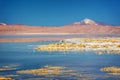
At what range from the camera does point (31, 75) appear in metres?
16.7

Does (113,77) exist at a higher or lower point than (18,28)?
lower

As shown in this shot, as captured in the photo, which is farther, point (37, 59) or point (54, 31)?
point (54, 31)

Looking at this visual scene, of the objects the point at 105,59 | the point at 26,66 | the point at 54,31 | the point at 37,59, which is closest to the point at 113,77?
the point at 26,66

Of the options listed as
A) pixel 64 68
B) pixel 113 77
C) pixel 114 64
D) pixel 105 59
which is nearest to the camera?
pixel 113 77

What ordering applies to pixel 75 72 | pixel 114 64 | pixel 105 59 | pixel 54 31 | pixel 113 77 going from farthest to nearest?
pixel 54 31 < pixel 105 59 < pixel 114 64 < pixel 75 72 < pixel 113 77

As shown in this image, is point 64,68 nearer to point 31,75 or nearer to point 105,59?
point 31,75

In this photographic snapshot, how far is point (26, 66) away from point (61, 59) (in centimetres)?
393

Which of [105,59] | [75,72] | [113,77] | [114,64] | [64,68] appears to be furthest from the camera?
[105,59]

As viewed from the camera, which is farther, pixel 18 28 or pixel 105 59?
pixel 18 28

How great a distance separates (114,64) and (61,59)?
404cm

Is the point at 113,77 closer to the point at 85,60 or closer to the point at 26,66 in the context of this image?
the point at 26,66

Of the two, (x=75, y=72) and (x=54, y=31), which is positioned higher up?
(x=54, y=31)

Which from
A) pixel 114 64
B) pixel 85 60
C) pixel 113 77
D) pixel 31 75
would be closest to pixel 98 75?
pixel 113 77

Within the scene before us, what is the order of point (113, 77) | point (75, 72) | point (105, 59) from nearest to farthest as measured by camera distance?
point (113, 77) < point (75, 72) < point (105, 59)
